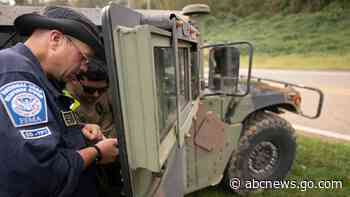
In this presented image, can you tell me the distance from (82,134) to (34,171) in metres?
0.39

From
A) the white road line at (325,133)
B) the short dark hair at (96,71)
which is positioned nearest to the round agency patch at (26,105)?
the short dark hair at (96,71)

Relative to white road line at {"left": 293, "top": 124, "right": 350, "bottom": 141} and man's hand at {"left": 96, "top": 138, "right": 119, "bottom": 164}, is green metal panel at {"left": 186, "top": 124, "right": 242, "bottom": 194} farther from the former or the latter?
white road line at {"left": 293, "top": 124, "right": 350, "bottom": 141}

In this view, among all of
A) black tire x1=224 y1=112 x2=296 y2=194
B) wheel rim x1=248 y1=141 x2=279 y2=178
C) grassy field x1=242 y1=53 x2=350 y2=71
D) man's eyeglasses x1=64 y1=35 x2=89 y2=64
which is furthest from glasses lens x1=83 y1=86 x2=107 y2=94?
grassy field x1=242 y1=53 x2=350 y2=71

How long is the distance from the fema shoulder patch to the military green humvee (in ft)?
0.72

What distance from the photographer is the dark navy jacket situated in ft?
2.87

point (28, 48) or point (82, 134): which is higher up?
point (28, 48)

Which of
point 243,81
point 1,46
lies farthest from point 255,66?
point 1,46

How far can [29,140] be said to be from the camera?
880 millimetres

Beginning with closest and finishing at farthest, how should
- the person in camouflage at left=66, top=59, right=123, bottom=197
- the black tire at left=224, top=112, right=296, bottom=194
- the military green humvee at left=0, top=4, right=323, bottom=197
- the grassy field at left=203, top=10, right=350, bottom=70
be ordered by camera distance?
the military green humvee at left=0, top=4, right=323, bottom=197, the person in camouflage at left=66, top=59, right=123, bottom=197, the black tire at left=224, top=112, right=296, bottom=194, the grassy field at left=203, top=10, right=350, bottom=70

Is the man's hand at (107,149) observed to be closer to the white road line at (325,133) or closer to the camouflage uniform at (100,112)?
the camouflage uniform at (100,112)

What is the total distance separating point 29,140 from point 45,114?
10 centimetres

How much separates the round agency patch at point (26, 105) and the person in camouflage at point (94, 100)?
71 cm

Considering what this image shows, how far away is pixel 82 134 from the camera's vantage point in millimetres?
1263

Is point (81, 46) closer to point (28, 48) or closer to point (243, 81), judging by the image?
point (28, 48)
